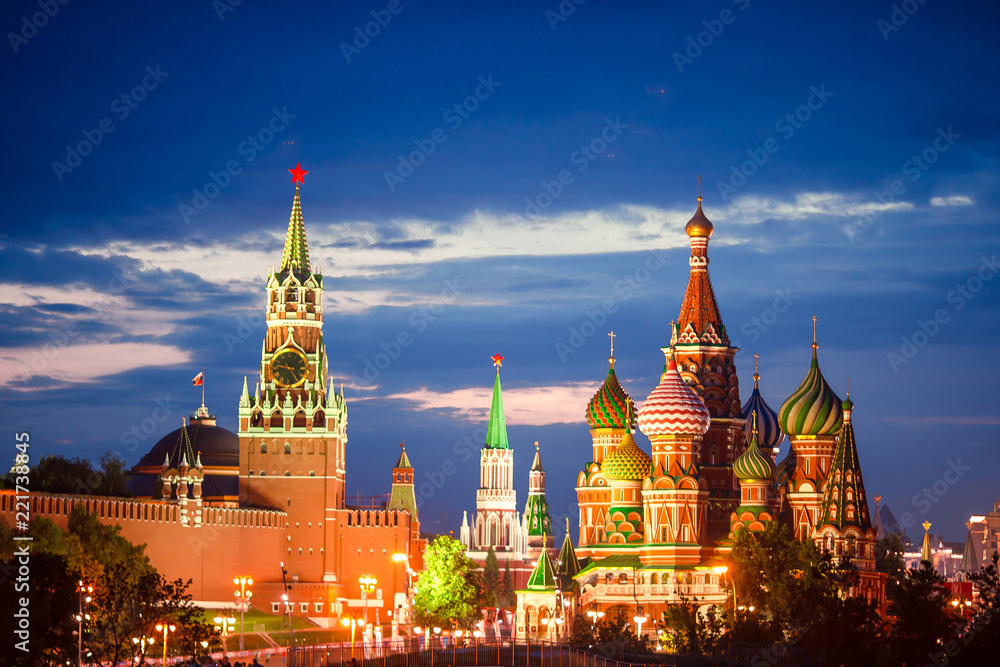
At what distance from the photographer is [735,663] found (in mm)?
54219

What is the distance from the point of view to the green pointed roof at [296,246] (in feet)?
358

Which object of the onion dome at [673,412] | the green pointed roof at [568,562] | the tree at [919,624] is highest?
the onion dome at [673,412]

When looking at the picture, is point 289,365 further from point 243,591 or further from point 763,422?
point 763,422

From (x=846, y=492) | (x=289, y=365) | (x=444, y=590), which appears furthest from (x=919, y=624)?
(x=289, y=365)

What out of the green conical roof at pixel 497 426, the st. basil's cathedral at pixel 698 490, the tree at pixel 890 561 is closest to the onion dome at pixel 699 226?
the st. basil's cathedral at pixel 698 490

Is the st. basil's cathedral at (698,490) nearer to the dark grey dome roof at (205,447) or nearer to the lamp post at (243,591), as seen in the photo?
the lamp post at (243,591)

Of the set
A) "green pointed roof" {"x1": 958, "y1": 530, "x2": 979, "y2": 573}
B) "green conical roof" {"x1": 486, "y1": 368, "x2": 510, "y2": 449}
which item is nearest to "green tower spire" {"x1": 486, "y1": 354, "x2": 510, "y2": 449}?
"green conical roof" {"x1": 486, "y1": 368, "x2": 510, "y2": 449}

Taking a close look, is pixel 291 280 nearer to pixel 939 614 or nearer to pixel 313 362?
pixel 313 362

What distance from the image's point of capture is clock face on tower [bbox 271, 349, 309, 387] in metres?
107

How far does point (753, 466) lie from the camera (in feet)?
281

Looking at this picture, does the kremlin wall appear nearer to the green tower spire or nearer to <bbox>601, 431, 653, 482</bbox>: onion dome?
<bbox>601, 431, 653, 482</bbox>: onion dome

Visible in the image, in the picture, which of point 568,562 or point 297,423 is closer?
point 568,562

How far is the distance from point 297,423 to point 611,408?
1918cm

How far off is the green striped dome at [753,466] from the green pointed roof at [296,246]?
114 feet
